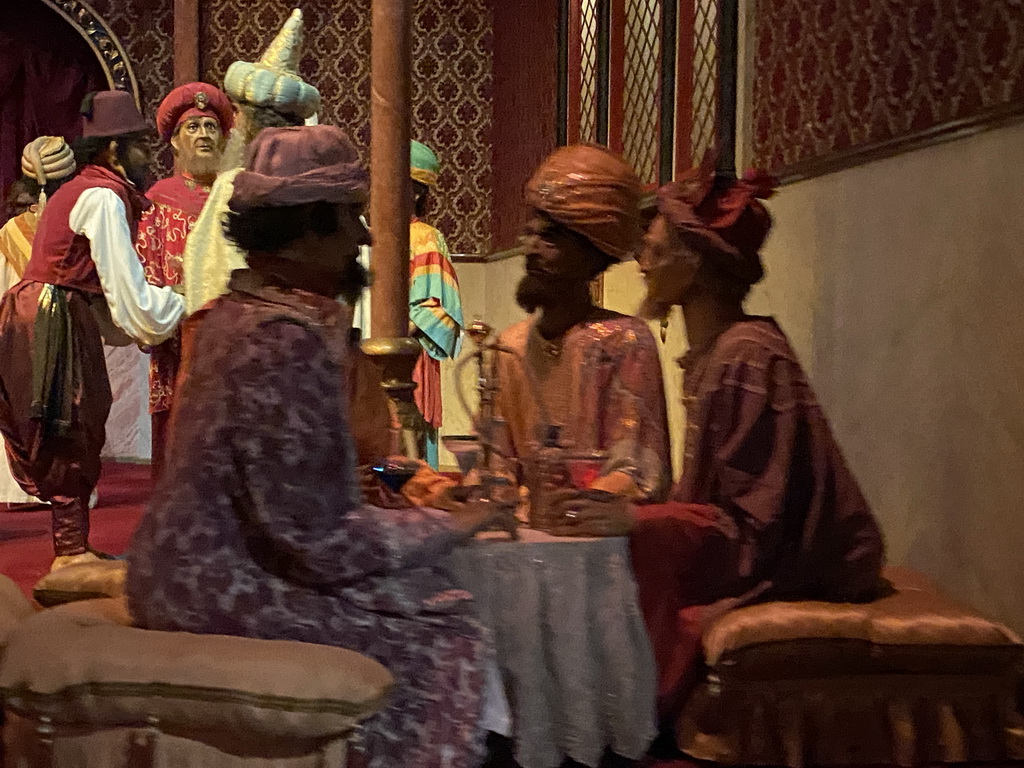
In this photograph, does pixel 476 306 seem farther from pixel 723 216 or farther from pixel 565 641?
pixel 565 641

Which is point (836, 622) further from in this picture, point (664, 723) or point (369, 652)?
point (369, 652)

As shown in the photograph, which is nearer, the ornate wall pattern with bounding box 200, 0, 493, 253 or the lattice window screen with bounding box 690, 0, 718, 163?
the lattice window screen with bounding box 690, 0, 718, 163

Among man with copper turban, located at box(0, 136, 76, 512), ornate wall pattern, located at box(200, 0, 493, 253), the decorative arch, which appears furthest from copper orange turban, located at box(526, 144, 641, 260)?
the decorative arch

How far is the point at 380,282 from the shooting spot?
3611 millimetres

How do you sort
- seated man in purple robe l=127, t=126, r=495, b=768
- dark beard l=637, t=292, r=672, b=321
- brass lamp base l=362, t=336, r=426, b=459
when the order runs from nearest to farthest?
seated man in purple robe l=127, t=126, r=495, b=768 → dark beard l=637, t=292, r=672, b=321 → brass lamp base l=362, t=336, r=426, b=459

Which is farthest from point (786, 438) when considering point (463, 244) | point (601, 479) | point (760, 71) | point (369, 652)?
point (463, 244)

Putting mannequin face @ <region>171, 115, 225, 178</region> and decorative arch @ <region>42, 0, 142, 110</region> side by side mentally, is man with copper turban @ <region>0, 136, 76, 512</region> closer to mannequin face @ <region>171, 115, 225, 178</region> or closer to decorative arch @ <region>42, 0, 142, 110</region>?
mannequin face @ <region>171, 115, 225, 178</region>

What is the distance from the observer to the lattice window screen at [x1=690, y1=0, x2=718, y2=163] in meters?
4.93

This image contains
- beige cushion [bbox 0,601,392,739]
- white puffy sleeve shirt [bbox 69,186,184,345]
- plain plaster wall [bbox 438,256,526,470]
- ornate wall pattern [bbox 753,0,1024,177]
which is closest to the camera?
beige cushion [bbox 0,601,392,739]

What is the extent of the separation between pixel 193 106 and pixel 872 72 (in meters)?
2.71

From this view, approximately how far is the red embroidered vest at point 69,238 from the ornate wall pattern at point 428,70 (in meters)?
4.15

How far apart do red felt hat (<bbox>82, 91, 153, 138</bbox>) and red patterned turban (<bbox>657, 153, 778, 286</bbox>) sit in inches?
86.3

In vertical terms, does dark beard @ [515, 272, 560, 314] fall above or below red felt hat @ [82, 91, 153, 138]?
below

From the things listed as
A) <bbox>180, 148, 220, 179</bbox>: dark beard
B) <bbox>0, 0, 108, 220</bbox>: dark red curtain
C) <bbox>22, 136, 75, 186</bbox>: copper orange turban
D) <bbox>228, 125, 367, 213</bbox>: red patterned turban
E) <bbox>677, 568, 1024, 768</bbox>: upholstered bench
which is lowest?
<bbox>677, 568, 1024, 768</bbox>: upholstered bench
